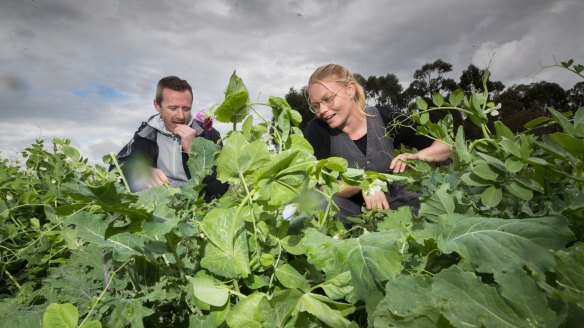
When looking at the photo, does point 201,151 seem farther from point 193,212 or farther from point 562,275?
point 562,275

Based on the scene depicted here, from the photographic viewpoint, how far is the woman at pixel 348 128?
9.69ft

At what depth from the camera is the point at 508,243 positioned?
515mm

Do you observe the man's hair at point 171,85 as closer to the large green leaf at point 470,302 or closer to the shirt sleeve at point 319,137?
the shirt sleeve at point 319,137

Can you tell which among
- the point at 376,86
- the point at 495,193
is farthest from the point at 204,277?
the point at 376,86

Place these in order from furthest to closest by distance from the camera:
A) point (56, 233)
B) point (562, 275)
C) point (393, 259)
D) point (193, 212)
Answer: point (56, 233), point (193, 212), point (393, 259), point (562, 275)

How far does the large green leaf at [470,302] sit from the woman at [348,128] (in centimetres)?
229

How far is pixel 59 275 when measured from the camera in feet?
2.84

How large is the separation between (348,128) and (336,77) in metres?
0.50

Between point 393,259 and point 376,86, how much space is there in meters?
30.8

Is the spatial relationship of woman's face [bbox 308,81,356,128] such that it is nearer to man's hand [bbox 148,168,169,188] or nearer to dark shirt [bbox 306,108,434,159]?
dark shirt [bbox 306,108,434,159]

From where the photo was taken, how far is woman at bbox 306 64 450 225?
2953mm

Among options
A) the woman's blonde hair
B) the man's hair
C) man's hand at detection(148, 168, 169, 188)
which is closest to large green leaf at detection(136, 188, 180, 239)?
man's hand at detection(148, 168, 169, 188)

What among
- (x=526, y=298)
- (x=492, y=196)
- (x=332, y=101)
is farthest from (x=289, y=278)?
(x=332, y=101)

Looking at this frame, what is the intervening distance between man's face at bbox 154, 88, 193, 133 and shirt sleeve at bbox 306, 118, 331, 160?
1.46m
